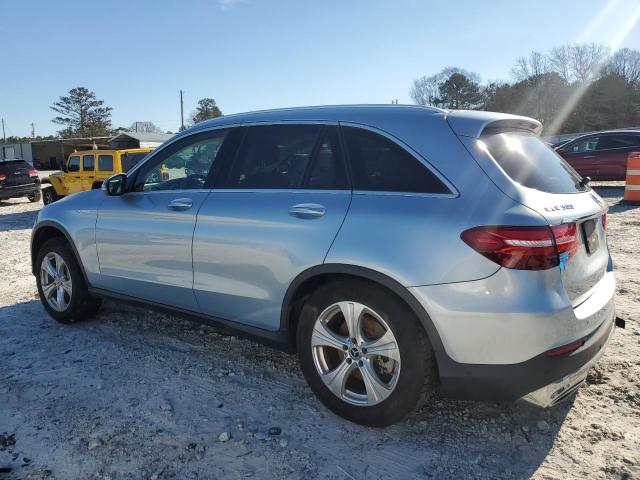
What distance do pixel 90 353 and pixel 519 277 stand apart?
3239mm

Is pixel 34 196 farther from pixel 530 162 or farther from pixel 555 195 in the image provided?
pixel 555 195

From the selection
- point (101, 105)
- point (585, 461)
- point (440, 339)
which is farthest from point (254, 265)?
point (101, 105)

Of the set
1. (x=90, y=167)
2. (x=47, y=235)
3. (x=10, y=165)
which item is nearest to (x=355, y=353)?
(x=47, y=235)

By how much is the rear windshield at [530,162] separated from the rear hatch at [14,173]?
17275 millimetres

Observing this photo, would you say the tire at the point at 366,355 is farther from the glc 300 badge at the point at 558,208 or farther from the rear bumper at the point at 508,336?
the glc 300 badge at the point at 558,208

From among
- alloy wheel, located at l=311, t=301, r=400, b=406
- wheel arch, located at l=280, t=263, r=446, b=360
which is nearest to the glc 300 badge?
wheel arch, located at l=280, t=263, r=446, b=360

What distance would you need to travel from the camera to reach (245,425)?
292 cm

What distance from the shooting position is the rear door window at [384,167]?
2.62 meters

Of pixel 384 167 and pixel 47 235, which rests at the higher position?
pixel 384 167

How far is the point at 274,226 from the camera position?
3.04 meters

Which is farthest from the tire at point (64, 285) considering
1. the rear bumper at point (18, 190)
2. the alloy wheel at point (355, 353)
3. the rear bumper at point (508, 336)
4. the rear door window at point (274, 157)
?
the rear bumper at point (18, 190)

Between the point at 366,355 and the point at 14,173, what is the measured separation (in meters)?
17.2

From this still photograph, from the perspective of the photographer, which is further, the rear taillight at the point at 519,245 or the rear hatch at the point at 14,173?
the rear hatch at the point at 14,173

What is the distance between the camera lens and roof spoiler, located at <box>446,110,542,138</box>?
264 centimetres
